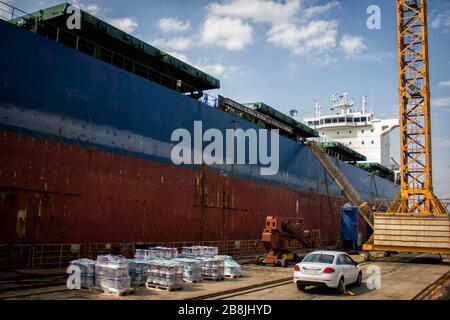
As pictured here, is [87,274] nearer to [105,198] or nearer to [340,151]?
[105,198]

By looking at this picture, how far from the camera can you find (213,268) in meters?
13.7

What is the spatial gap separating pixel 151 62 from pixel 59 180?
33.5 feet

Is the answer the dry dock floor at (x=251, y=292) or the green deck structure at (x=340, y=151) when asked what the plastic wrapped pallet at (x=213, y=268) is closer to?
the dry dock floor at (x=251, y=292)

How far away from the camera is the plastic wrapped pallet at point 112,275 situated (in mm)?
10211

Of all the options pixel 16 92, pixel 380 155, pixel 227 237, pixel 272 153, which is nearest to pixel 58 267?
pixel 16 92

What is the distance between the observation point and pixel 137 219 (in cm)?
1644

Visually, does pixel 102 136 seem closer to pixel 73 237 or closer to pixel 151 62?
pixel 73 237

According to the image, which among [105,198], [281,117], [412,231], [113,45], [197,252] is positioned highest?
[281,117]

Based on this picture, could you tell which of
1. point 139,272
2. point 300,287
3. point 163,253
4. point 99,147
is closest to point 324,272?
point 300,287

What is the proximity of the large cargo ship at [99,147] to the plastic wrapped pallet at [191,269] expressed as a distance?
3.83 m

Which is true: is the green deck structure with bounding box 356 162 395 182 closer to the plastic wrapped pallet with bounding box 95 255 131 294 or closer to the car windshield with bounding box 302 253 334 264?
the car windshield with bounding box 302 253 334 264

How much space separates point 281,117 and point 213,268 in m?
23.3

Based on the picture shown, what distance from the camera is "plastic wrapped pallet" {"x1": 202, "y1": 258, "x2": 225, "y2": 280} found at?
1370 centimetres

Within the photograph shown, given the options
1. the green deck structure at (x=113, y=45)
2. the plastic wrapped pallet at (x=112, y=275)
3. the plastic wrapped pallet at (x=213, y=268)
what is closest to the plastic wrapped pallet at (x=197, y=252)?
the plastic wrapped pallet at (x=213, y=268)
